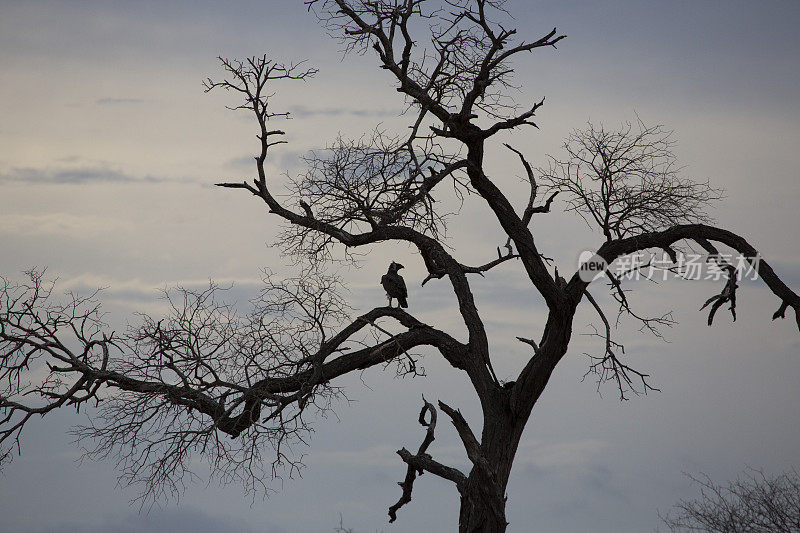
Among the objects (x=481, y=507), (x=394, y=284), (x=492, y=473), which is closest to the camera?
(x=492, y=473)

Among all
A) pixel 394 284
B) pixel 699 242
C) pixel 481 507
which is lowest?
pixel 481 507

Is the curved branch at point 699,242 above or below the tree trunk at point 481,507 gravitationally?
above

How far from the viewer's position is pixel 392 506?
36.8 ft

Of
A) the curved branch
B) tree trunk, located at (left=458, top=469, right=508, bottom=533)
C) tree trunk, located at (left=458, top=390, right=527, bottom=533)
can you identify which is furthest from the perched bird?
tree trunk, located at (left=458, top=469, right=508, bottom=533)

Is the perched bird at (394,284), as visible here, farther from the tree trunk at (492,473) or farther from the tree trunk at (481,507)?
the tree trunk at (481,507)

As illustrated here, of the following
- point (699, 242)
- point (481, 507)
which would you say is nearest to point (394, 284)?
point (481, 507)

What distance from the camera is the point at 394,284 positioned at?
12.2m

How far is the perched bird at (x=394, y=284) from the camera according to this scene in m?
12.2

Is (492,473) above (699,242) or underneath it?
underneath

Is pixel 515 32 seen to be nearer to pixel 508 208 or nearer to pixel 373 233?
pixel 508 208

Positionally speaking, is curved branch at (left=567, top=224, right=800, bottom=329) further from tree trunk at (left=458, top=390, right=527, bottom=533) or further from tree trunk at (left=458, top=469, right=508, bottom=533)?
tree trunk at (left=458, top=469, right=508, bottom=533)

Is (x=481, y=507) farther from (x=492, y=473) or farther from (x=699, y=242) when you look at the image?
(x=699, y=242)

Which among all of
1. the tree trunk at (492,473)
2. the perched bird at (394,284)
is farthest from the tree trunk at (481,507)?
the perched bird at (394,284)

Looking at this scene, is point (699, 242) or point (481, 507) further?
point (699, 242)
